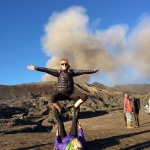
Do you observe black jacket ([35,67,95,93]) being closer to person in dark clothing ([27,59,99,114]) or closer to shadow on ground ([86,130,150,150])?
person in dark clothing ([27,59,99,114])

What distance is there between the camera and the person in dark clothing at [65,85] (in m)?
8.34

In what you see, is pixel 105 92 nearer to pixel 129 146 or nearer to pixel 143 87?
pixel 143 87

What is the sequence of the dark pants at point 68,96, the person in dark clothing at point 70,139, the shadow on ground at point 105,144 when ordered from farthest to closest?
1. the shadow on ground at point 105,144
2. the dark pants at point 68,96
3. the person in dark clothing at point 70,139

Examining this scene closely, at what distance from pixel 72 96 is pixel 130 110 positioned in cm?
916

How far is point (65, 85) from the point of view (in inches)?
333

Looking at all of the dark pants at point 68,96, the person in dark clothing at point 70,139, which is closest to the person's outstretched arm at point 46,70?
the dark pants at point 68,96

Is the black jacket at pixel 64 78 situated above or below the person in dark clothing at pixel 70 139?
above

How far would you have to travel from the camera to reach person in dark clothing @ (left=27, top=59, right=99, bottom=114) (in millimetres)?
8336

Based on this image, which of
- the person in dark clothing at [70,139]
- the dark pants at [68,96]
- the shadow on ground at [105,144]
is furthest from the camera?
the shadow on ground at [105,144]

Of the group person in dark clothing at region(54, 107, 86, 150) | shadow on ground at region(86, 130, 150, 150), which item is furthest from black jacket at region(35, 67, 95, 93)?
shadow on ground at region(86, 130, 150, 150)

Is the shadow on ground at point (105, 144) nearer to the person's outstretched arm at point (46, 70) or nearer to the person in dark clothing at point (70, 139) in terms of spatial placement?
the person in dark clothing at point (70, 139)

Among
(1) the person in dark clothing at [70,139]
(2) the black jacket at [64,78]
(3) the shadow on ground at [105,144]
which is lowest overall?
(3) the shadow on ground at [105,144]

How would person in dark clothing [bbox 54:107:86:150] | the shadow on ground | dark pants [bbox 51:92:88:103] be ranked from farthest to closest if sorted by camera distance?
1. the shadow on ground
2. dark pants [bbox 51:92:88:103]
3. person in dark clothing [bbox 54:107:86:150]

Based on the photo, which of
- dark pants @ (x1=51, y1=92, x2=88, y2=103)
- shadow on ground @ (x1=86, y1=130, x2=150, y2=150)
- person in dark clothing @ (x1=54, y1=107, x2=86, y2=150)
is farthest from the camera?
shadow on ground @ (x1=86, y1=130, x2=150, y2=150)
